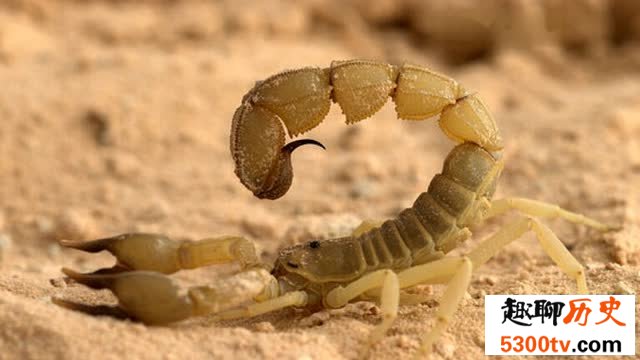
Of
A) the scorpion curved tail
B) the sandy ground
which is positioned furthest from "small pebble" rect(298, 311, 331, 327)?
the scorpion curved tail

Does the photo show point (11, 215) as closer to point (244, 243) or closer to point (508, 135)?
point (244, 243)

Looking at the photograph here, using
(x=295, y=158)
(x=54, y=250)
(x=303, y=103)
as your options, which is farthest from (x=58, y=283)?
(x=295, y=158)

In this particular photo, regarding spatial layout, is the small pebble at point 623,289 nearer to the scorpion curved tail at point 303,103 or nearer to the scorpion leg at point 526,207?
the scorpion leg at point 526,207

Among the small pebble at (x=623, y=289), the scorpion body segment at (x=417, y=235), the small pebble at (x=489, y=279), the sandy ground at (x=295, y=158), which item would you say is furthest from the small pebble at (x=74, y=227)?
the small pebble at (x=623, y=289)

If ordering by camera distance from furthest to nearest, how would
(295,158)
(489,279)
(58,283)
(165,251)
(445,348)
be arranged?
1. (295,158)
2. (489,279)
3. (58,283)
4. (165,251)
5. (445,348)

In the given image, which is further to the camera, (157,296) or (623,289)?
(623,289)

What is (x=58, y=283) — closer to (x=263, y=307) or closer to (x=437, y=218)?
(x=263, y=307)
